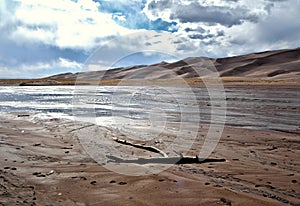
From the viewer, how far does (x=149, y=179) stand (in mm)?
6293

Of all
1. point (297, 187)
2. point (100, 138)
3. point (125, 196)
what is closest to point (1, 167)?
point (125, 196)

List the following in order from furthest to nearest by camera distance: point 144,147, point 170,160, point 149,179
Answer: point 144,147
point 170,160
point 149,179

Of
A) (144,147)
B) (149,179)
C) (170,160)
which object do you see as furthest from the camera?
(144,147)

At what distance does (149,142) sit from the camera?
34.1 feet

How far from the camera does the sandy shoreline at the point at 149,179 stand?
5.32m

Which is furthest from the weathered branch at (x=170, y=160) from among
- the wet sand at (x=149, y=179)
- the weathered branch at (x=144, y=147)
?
the weathered branch at (x=144, y=147)

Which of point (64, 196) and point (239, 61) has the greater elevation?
point (239, 61)

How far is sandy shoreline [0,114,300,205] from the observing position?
5320 mm

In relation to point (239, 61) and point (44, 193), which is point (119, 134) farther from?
point (239, 61)

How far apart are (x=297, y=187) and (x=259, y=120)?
1139 cm

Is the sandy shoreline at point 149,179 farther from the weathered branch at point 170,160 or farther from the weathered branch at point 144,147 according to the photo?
the weathered branch at point 144,147

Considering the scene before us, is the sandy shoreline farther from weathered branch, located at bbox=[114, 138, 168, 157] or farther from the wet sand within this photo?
weathered branch, located at bbox=[114, 138, 168, 157]

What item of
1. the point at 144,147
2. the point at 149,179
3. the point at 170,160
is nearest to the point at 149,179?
the point at 149,179

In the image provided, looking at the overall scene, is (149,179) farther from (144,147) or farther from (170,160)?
(144,147)
